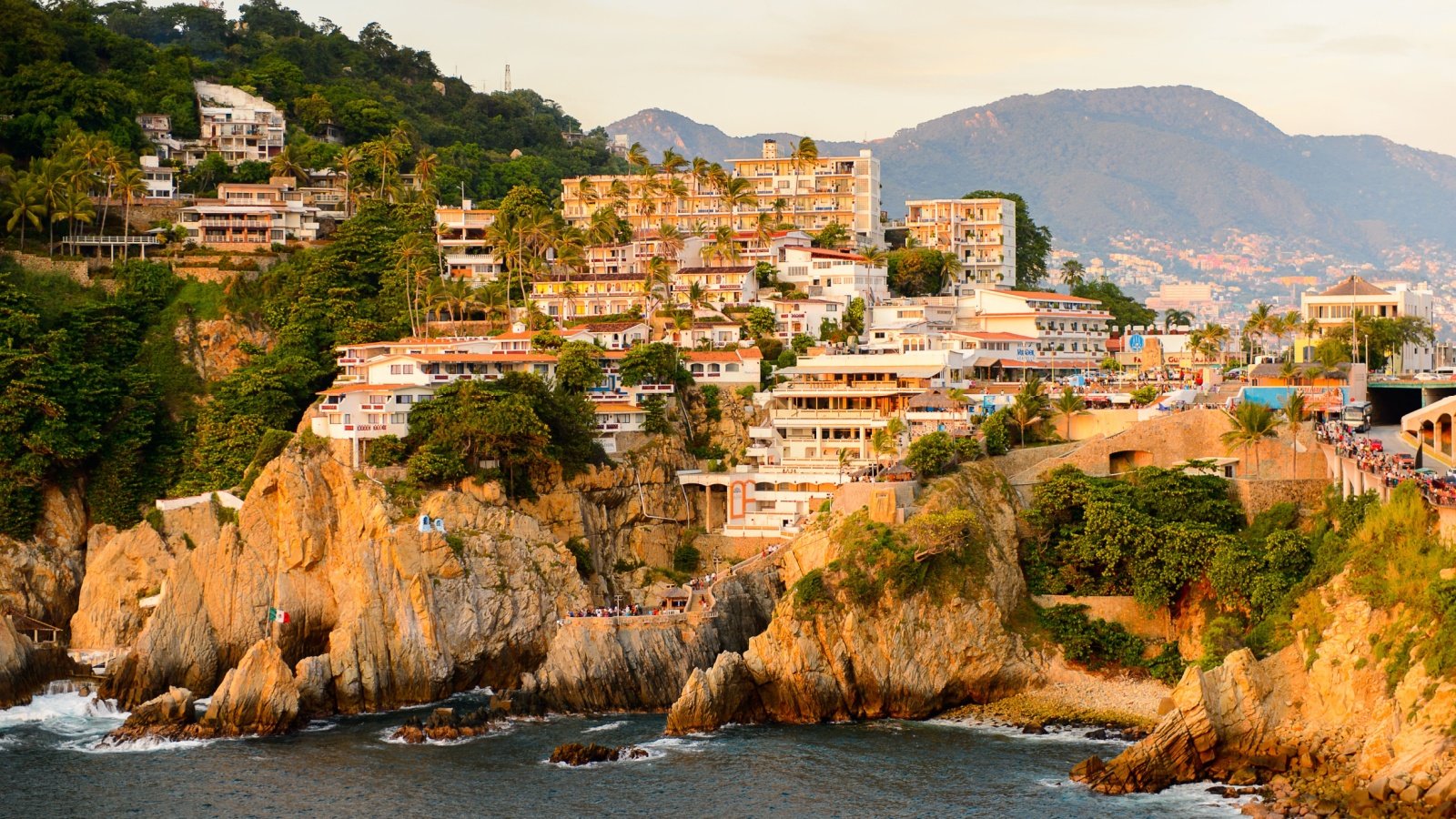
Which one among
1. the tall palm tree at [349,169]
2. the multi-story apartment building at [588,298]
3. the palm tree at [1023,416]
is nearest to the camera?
the palm tree at [1023,416]

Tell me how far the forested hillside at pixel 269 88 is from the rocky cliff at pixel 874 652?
182 ft

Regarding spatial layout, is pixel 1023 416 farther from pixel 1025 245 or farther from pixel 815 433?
pixel 1025 245

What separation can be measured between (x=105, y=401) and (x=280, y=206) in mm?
23003

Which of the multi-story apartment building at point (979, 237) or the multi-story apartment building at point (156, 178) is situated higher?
the multi-story apartment building at point (156, 178)

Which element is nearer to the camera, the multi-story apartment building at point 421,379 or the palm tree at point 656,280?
the multi-story apartment building at point 421,379

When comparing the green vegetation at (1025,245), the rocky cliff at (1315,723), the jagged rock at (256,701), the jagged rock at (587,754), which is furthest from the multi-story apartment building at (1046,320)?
the jagged rock at (256,701)

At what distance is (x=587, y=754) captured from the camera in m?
54.3

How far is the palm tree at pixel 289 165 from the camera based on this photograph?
346 feet

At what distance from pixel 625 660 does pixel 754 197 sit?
157 ft

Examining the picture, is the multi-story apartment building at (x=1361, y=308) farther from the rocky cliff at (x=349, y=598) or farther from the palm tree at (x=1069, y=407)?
the rocky cliff at (x=349, y=598)

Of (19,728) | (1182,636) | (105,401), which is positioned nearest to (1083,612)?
(1182,636)

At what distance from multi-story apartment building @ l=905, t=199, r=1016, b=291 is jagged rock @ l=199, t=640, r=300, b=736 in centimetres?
5998

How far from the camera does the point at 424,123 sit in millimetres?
133125

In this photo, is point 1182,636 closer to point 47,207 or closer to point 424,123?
point 47,207
